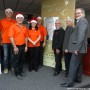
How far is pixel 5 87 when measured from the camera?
154 inches

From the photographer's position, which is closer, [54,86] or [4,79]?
[54,86]

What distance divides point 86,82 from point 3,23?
2.28 m

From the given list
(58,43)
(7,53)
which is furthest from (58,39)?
(7,53)

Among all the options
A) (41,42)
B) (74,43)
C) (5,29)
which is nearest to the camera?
(74,43)

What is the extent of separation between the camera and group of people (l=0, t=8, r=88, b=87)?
3.89 metres

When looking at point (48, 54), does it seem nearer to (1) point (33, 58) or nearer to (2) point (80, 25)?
(1) point (33, 58)

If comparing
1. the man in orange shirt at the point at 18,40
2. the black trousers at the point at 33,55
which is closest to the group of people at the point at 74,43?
the black trousers at the point at 33,55

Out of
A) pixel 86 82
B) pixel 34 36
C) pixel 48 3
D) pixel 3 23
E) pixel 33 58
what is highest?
pixel 48 3

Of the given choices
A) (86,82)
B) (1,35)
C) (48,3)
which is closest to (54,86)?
(86,82)

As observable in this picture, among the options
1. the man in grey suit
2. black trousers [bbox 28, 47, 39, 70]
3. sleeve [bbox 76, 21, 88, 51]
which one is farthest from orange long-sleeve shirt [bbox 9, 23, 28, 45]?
sleeve [bbox 76, 21, 88, 51]

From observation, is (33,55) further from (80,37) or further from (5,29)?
(80,37)

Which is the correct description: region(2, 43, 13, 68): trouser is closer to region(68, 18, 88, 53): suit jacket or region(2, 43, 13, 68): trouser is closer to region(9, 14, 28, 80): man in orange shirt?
region(9, 14, 28, 80): man in orange shirt

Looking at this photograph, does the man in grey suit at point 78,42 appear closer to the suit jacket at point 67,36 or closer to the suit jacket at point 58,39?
the suit jacket at point 67,36

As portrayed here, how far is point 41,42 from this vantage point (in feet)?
18.2
